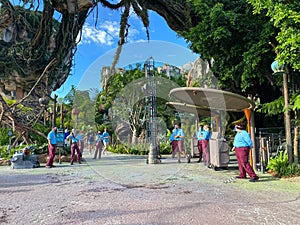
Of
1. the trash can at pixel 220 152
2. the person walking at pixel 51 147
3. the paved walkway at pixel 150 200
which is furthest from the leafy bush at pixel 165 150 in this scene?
the paved walkway at pixel 150 200

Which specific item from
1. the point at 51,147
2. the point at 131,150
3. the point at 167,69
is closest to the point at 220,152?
the point at 167,69

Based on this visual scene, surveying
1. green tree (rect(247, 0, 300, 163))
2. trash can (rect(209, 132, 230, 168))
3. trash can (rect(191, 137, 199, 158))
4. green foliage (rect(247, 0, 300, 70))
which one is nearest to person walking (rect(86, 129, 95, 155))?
trash can (rect(191, 137, 199, 158))

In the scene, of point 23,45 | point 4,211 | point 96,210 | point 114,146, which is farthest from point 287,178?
point 23,45

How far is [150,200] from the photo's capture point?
16.2ft

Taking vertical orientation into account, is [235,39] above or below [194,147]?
above

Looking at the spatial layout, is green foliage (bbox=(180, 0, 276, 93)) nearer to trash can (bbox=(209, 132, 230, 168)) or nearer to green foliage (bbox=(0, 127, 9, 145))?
trash can (bbox=(209, 132, 230, 168))

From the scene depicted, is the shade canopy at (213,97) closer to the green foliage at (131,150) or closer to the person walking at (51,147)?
the person walking at (51,147)

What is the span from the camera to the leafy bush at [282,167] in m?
6.84

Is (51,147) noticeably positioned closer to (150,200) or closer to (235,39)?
(150,200)

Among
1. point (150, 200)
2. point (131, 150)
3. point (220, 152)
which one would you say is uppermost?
point (220, 152)

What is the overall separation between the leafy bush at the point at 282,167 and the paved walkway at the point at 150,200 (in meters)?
0.33

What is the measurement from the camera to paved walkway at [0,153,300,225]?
154 inches

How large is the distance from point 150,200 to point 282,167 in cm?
391

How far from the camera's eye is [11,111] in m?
12.3
